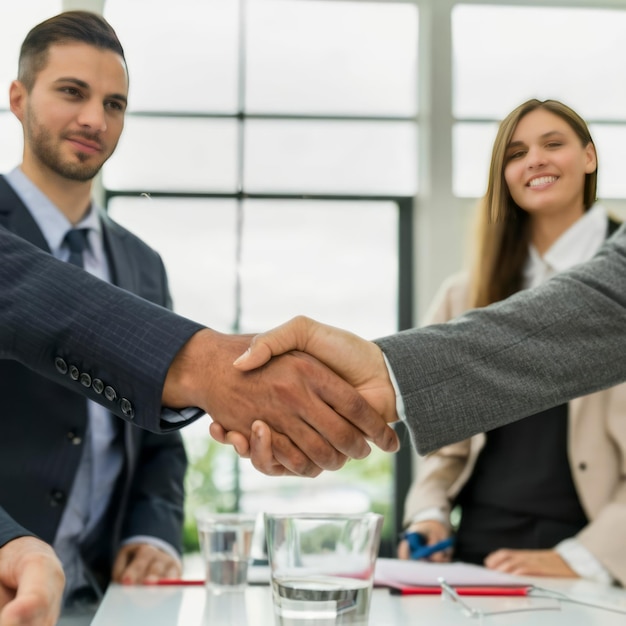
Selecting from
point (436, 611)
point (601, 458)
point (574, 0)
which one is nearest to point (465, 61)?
point (574, 0)

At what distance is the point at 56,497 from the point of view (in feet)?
2.31

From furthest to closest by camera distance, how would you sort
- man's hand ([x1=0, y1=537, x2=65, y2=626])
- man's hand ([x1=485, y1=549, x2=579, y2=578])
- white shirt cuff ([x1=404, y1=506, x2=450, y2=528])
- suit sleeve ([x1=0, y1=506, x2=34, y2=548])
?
white shirt cuff ([x1=404, y1=506, x2=450, y2=528]), man's hand ([x1=485, y1=549, x2=579, y2=578]), suit sleeve ([x1=0, y1=506, x2=34, y2=548]), man's hand ([x1=0, y1=537, x2=65, y2=626])

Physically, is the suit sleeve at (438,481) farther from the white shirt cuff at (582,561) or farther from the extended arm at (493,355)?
the extended arm at (493,355)

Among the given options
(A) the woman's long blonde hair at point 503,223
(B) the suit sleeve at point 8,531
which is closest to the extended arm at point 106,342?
(B) the suit sleeve at point 8,531

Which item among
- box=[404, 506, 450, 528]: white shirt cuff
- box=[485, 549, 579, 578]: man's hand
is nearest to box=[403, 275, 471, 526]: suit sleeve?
box=[404, 506, 450, 528]: white shirt cuff

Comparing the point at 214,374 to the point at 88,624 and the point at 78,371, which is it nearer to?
the point at 78,371

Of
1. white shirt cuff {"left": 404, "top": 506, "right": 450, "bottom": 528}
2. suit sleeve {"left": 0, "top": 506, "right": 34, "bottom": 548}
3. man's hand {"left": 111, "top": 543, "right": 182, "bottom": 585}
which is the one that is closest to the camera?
suit sleeve {"left": 0, "top": 506, "right": 34, "bottom": 548}

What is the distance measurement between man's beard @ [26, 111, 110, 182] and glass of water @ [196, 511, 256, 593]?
0.39 meters

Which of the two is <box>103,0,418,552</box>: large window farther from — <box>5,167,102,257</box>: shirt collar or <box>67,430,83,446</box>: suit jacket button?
<box>67,430,83,446</box>: suit jacket button

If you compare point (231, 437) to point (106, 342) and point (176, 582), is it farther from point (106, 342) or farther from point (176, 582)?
point (176, 582)

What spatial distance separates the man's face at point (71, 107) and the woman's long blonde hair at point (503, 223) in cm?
28

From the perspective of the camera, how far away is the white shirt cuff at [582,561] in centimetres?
115

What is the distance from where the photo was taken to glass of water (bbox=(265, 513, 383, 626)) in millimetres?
600

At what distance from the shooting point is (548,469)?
1.24 meters
